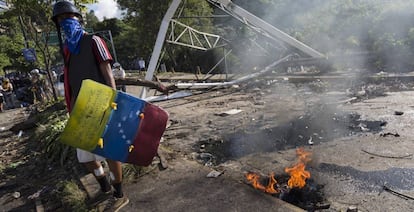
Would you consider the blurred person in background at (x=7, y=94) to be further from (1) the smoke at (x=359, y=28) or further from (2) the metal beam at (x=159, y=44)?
(1) the smoke at (x=359, y=28)

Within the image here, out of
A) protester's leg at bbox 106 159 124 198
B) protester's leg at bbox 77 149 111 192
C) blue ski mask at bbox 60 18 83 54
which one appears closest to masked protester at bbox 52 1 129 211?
blue ski mask at bbox 60 18 83 54

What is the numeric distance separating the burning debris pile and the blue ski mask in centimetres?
222

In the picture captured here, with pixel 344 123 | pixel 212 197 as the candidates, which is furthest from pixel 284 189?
pixel 344 123

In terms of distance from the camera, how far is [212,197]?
3.12 meters

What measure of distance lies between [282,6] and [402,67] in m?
6.37

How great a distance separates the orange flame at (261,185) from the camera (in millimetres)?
3230

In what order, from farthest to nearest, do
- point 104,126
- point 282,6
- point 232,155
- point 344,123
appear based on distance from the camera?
point 282,6
point 344,123
point 232,155
point 104,126

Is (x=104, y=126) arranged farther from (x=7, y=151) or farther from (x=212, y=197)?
(x=7, y=151)

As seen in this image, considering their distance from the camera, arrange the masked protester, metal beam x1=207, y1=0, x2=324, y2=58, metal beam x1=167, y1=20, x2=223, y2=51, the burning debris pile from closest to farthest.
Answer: the masked protester < the burning debris pile < metal beam x1=207, y1=0, x2=324, y2=58 < metal beam x1=167, y1=20, x2=223, y2=51

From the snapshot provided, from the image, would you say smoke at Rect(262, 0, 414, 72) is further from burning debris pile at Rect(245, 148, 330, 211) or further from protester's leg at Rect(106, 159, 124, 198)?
protester's leg at Rect(106, 159, 124, 198)

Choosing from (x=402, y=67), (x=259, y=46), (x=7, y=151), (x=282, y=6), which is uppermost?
(x=282, y=6)

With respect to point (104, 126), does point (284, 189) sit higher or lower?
lower

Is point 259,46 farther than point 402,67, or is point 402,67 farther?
point 259,46

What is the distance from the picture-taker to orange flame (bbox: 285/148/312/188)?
327cm
